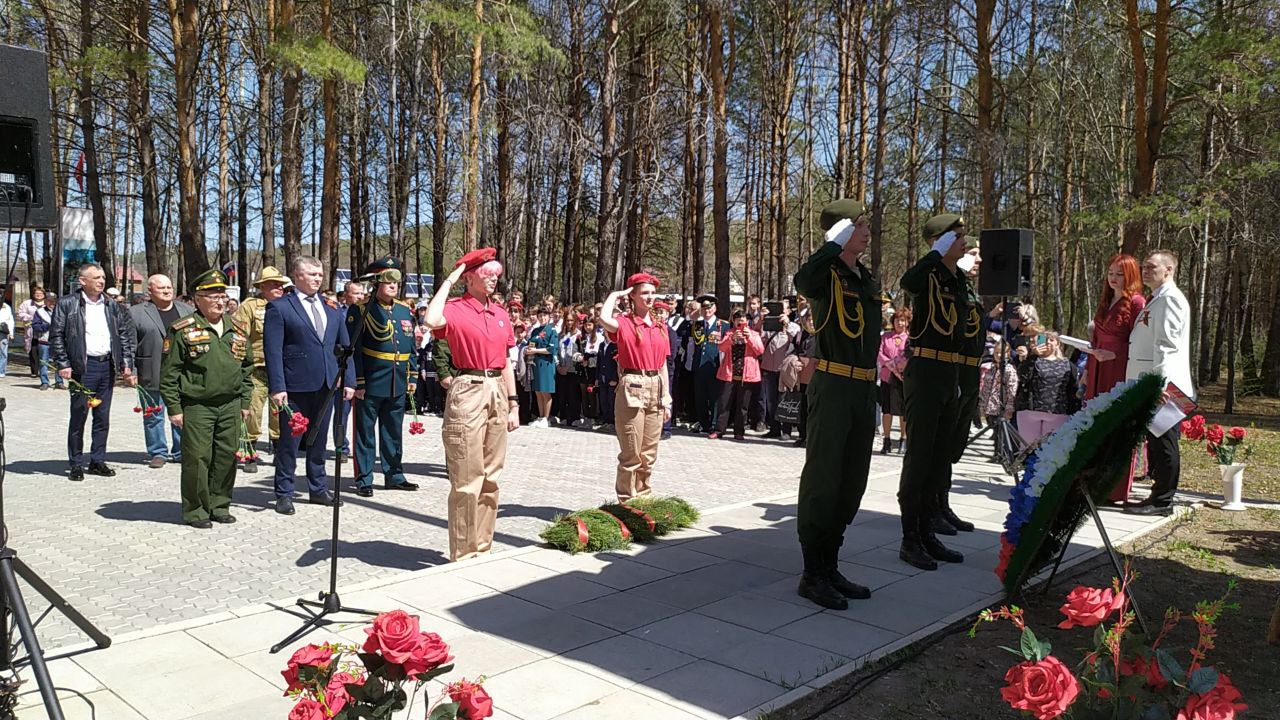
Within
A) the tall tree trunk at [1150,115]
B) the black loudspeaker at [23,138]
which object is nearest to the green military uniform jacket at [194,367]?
the black loudspeaker at [23,138]

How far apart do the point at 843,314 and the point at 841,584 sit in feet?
5.20

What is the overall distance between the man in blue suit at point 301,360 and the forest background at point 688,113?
7.53 meters

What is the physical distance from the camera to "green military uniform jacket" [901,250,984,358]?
19.3 feet

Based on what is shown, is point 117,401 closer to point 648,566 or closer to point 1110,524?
point 648,566

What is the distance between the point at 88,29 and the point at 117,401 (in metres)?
9.15

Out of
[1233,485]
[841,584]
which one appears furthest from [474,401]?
[1233,485]

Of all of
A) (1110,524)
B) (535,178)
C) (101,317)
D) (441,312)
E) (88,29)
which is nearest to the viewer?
(441,312)

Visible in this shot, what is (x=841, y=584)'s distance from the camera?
5.35m

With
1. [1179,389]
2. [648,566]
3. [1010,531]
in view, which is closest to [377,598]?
[648,566]

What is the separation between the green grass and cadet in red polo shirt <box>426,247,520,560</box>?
7290 mm

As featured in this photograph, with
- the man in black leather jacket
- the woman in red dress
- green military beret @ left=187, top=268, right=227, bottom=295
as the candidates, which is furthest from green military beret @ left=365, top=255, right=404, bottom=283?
A: the woman in red dress

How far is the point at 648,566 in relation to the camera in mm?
6066

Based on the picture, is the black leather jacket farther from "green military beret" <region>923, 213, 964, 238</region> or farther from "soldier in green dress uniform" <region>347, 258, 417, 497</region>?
"green military beret" <region>923, 213, 964, 238</region>

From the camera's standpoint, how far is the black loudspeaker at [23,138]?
Result: 144 inches
